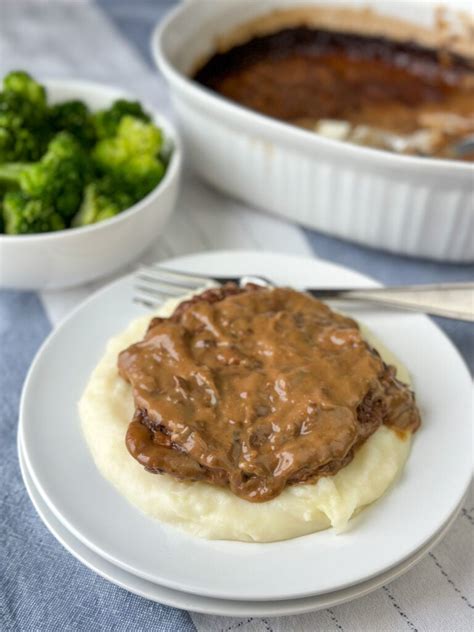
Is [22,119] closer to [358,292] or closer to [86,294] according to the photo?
[86,294]

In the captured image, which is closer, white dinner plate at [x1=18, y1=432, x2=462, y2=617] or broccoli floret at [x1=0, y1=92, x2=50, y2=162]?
white dinner plate at [x1=18, y1=432, x2=462, y2=617]

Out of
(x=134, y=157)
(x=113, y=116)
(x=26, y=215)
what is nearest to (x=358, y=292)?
(x=134, y=157)

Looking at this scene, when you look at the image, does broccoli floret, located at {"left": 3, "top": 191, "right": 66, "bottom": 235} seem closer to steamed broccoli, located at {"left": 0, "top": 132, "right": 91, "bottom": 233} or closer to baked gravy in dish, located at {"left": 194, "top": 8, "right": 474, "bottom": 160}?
steamed broccoli, located at {"left": 0, "top": 132, "right": 91, "bottom": 233}

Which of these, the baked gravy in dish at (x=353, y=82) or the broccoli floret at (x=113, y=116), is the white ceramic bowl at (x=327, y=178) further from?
the baked gravy in dish at (x=353, y=82)

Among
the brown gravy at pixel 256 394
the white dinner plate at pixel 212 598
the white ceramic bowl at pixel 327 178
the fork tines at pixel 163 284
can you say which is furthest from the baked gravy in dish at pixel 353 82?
the white dinner plate at pixel 212 598

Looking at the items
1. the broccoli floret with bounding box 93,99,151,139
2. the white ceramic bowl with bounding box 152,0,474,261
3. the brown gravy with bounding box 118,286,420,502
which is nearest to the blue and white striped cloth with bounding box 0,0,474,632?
the white ceramic bowl with bounding box 152,0,474,261

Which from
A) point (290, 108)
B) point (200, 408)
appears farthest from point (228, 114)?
point (200, 408)
